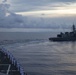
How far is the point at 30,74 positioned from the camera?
5738cm

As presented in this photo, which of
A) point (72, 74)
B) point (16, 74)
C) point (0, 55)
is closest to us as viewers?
point (16, 74)

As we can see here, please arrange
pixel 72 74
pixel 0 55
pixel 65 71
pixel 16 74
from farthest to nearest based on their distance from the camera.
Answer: pixel 65 71 → pixel 72 74 → pixel 0 55 → pixel 16 74

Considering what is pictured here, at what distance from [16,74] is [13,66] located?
20.8 feet

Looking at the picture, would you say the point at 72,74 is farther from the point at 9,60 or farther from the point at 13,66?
the point at 13,66

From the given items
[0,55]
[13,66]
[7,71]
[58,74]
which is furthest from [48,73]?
[7,71]

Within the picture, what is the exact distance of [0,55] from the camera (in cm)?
5553

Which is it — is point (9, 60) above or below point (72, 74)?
above

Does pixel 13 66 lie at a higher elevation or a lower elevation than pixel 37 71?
higher

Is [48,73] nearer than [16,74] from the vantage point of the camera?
No

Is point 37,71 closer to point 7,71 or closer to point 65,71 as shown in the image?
point 65,71

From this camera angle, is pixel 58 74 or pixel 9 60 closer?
pixel 9 60

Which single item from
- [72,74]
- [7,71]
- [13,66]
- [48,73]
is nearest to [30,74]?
[48,73]

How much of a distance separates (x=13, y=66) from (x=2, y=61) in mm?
6863

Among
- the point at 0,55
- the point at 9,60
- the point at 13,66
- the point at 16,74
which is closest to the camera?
the point at 16,74
